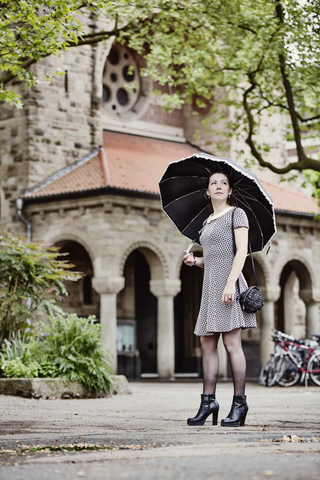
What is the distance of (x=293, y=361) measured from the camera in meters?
18.6

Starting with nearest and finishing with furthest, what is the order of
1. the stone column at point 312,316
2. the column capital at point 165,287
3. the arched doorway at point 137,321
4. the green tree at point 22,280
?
1. the green tree at point 22,280
2. the column capital at point 165,287
3. the arched doorway at point 137,321
4. the stone column at point 312,316

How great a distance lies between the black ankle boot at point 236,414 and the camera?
5.88 metres

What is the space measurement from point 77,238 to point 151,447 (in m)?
17.2

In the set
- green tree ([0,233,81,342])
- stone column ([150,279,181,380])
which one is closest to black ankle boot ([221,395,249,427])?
green tree ([0,233,81,342])

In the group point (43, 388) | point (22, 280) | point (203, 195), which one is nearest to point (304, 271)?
point (22, 280)

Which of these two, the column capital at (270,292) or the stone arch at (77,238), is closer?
the stone arch at (77,238)

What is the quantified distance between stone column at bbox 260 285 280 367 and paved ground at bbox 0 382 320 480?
14884 mm

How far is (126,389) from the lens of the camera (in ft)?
40.5

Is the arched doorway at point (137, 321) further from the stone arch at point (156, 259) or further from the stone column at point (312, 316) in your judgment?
the stone column at point (312, 316)

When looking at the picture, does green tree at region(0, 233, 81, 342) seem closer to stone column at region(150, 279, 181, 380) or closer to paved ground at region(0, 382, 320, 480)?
paved ground at region(0, 382, 320, 480)

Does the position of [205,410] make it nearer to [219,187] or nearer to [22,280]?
[219,187]

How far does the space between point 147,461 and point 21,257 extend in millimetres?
8943

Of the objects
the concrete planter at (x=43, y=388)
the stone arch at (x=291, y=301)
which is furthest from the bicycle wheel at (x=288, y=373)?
the concrete planter at (x=43, y=388)

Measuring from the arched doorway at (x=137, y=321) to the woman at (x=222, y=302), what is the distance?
1743cm
